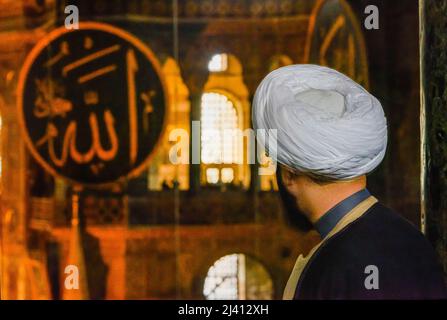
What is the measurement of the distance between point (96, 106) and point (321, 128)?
70.5 inches

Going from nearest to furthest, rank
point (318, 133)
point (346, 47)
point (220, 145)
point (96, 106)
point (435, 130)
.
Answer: point (318, 133)
point (435, 130)
point (346, 47)
point (220, 145)
point (96, 106)

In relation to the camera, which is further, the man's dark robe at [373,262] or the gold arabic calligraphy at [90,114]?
the gold arabic calligraphy at [90,114]

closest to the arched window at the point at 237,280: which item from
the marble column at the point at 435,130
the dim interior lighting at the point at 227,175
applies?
the dim interior lighting at the point at 227,175

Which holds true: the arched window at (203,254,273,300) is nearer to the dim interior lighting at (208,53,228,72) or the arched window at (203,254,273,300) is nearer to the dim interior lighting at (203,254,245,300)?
the dim interior lighting at (203,254,245,300)

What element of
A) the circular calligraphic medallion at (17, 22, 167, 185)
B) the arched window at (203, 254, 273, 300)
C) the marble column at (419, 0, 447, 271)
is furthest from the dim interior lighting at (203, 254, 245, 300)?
the marble column at (419, 0, 447, 271)

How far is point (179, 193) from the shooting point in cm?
281

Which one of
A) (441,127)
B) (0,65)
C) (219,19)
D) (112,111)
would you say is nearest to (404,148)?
(441,127)

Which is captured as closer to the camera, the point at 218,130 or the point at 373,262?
the point at 373,262

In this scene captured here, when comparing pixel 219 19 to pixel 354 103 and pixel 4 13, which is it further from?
pixel 354 103

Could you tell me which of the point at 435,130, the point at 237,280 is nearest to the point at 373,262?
the point at 435,130

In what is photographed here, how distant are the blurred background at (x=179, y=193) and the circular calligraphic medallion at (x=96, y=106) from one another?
3 cm

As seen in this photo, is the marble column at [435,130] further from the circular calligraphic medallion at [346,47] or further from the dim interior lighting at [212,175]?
the dim interior lighting at [212,175]

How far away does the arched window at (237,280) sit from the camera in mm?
2820

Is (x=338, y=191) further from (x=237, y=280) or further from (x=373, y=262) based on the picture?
(x=237, y=280)
